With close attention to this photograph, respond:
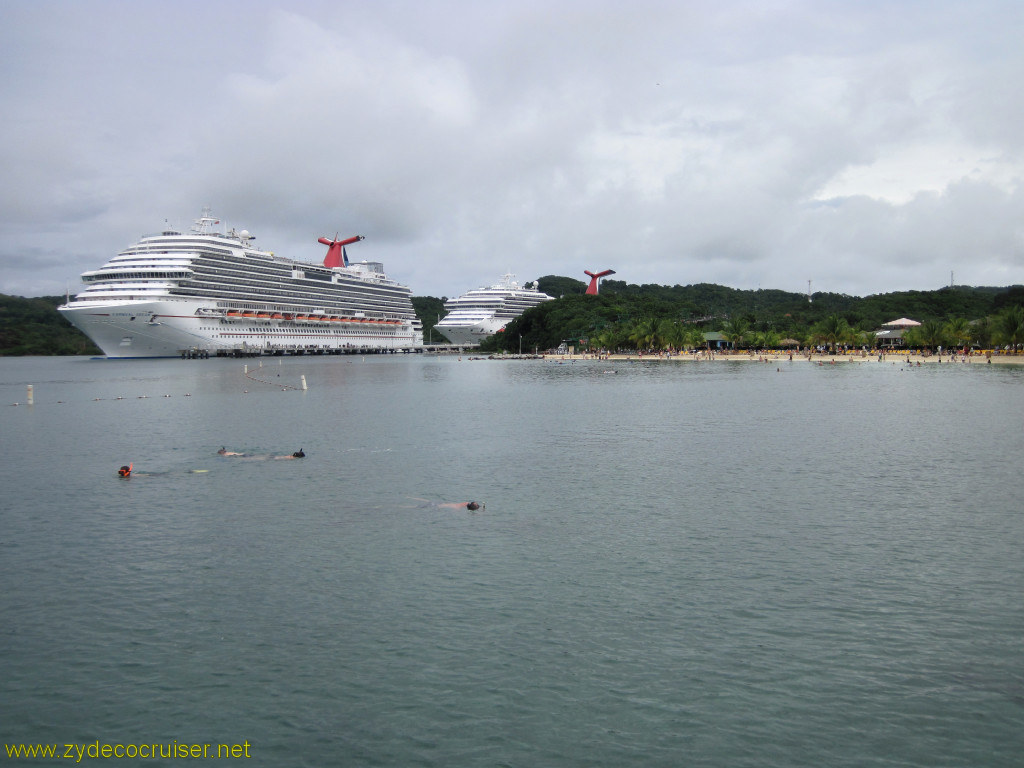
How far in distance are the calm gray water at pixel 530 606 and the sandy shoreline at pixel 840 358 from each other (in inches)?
2900

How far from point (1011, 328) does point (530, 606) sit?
94277 mm

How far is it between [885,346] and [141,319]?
4645 inches

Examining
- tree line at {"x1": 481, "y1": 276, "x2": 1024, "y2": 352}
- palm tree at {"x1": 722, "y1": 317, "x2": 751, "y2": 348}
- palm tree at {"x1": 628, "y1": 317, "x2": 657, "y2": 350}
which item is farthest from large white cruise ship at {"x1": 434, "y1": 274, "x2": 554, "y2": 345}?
palm tree at {"x1": 722, "y1": 317, "x2": 751, "y2": 348}

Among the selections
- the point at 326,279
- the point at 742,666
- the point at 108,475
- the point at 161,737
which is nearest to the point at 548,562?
the point at 742,666

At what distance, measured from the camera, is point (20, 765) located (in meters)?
8.16

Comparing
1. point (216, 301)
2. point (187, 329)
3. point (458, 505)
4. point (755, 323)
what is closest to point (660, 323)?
point (755, 323)

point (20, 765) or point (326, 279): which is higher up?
point (326, 279)

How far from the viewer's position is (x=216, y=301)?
120 m

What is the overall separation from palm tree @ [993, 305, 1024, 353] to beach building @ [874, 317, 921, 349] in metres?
34.9

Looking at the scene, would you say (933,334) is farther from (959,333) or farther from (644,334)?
(644,334)

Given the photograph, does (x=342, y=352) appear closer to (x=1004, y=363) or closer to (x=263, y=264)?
(x=263, y=264)

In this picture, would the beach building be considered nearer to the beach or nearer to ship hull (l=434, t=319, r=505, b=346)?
the beach

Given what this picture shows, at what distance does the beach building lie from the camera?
127 meters

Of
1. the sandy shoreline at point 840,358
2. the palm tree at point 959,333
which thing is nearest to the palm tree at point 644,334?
the sandy shoreline at point 840,358
